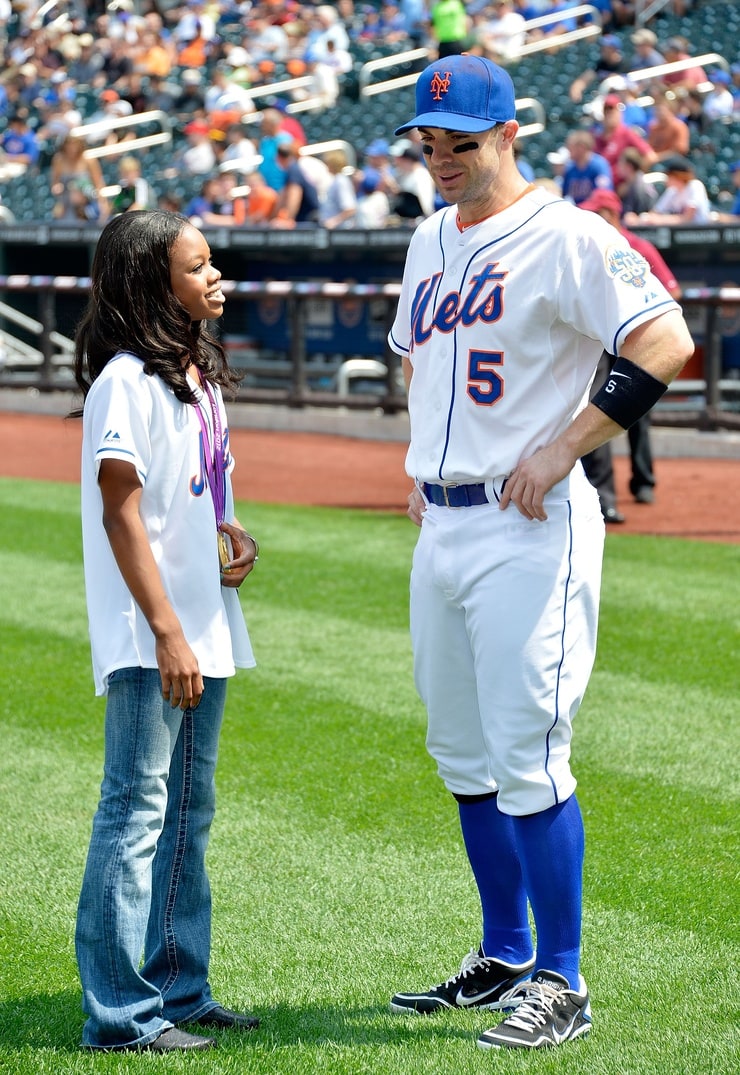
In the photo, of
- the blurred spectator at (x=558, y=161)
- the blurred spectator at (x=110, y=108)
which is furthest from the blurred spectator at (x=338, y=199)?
the blurred spectator at (x=110, y=108)

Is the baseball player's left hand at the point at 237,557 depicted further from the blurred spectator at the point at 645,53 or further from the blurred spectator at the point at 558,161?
the blurred spectator at the point at 645,53

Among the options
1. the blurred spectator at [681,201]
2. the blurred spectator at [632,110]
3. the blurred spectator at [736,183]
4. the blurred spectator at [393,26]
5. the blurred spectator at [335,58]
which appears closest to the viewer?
the blurred spectator at [681,201]

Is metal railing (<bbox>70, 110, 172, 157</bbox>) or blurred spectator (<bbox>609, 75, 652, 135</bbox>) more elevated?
blurred spectator (<bbox>609, 75, 652, 135</bbox>)

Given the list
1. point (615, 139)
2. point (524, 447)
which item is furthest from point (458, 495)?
point (615, 139)

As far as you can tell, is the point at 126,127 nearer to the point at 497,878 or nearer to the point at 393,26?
the point at 393,26

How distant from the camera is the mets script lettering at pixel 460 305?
301 cm

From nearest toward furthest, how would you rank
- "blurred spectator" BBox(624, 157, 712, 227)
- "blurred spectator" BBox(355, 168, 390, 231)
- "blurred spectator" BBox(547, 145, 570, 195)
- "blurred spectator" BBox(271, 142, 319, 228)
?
"blurred spectator" BBox(624, 157, 712, 227) < "blurred spectator" BBox(547, 145, 570, 195) < "blurred spectator" BBox(355, 168, 390, 231) < "blurred spectator" BBox(271, 142, 319, 228)

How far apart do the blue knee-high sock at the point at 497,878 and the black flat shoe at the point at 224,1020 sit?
571 mm

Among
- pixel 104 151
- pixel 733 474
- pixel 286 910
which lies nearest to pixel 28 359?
pixel 104 151

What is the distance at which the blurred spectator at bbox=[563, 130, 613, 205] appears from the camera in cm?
1428

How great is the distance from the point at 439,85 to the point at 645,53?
17719 millimetres

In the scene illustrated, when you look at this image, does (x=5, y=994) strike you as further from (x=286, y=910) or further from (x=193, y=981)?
(x=286, y=910)

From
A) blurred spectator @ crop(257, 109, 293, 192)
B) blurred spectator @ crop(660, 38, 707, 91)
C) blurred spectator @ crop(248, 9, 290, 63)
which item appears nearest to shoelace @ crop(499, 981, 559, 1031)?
blurred spectator @ crop(257, 109, 293, 192)

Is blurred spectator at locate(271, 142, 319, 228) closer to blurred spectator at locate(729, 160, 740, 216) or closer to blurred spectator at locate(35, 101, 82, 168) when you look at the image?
blurred spectator at locate(729, 160, 740, 216)
